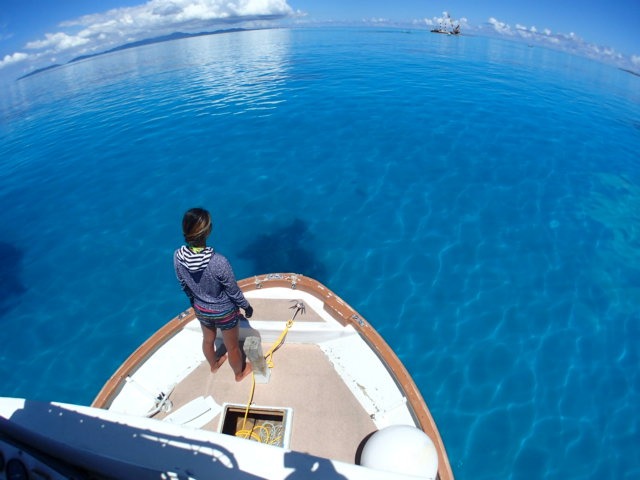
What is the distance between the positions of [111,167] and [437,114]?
699 inches

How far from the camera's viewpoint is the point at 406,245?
376 inches

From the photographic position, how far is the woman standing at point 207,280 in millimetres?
3346

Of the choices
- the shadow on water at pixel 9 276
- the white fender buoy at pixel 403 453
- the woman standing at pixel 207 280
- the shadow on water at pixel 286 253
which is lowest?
the shadow on water at pixel 9 276

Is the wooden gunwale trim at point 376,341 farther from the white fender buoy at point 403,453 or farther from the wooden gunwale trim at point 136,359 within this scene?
the wooden gunwale trim at point 136,359

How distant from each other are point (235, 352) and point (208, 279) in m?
1.61

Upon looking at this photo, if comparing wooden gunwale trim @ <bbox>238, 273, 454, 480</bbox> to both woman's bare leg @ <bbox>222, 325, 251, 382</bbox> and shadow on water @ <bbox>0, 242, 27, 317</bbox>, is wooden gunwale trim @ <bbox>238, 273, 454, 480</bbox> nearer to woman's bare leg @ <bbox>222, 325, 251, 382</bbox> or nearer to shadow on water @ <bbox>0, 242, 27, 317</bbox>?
woman's bare leg @ <bbox>222, 325, 251, 382</bbox>

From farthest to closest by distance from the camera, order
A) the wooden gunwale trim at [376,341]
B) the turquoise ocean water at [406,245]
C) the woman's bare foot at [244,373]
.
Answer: the turquoise ocean water at [406,245]
the woman's bare foot at [244,373]
the wooden gunwale trim at [376,341]

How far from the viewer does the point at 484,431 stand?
5.95 meters

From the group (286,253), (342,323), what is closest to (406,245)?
(286,253)

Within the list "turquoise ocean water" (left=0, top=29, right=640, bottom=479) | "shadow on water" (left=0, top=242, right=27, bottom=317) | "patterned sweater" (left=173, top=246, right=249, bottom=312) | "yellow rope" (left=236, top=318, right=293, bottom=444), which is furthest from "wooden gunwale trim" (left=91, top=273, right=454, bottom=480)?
"shadow on water" (left=0, top=242, right=27, bottom=317)

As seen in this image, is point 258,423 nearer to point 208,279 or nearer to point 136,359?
point 136,359

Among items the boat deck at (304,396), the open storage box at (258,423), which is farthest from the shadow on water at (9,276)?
the open storage box at (258,423)

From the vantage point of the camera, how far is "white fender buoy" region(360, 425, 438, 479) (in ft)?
10.9

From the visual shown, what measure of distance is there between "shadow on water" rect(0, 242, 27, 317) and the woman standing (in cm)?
815
